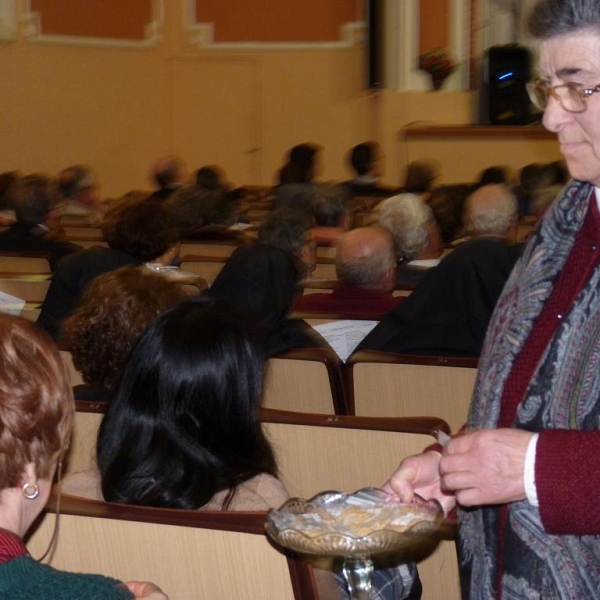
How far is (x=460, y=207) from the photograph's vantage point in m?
6.69

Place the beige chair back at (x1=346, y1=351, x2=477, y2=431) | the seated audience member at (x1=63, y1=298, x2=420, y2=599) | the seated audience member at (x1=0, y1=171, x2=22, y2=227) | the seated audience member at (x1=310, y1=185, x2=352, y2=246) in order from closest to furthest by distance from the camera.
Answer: the seated audience member at (x1=63, y1=298, x2=420, y2=599) → the beige chair back at (x1=346, y1=351, x2=477, y2=431) → the seated audience member at (x1=310, y1=185, x2=352, y2=246) → the seated audience member at (x1=0, y1=171, x2=22, y2=227)

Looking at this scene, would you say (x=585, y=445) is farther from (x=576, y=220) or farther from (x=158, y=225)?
(x=158, y=225)

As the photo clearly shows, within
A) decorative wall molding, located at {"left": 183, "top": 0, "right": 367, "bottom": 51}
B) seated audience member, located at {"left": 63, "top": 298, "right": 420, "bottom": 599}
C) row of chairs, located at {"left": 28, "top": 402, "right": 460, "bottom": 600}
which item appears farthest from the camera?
decorative wall molding, located at {"left": 183, "top": 0, "right": 367, "bottom": 51}

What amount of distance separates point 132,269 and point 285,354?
0.63 meters

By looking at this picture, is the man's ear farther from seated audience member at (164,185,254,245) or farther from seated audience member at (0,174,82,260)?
seated audience member at (164,185,254,245)

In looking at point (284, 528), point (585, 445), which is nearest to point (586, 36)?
point (585, 445)

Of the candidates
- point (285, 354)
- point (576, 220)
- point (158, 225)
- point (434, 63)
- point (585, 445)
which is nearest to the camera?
point (585, 445)

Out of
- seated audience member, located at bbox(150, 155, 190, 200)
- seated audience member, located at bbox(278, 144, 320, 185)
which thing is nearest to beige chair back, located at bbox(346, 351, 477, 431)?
seated audience member, located at bbox(150, 155, 190, 200)

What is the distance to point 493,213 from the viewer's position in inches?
200

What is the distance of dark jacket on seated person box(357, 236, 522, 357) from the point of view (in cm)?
400

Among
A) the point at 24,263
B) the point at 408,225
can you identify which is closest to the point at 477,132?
the point at 24,263

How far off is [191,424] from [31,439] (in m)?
0.80

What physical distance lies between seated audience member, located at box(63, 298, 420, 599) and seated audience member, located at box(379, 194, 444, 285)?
3.23 metres

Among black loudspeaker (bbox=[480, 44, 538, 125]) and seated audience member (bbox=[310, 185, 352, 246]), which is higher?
black loudspeaker (bbox=[480, 44, 538, 125])
